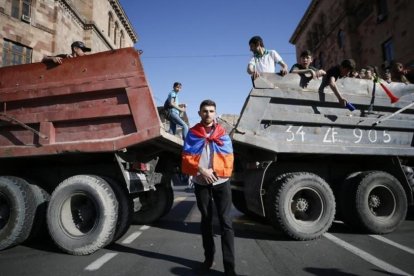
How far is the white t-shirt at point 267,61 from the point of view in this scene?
461 centimetres

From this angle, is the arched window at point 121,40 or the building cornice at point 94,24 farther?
the arched window at point 121,40

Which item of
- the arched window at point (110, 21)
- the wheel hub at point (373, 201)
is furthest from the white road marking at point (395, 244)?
the arched window at point (110, 21)

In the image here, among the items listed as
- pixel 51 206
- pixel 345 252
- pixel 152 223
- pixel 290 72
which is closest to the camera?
pixel 345 252

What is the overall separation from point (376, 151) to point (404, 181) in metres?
0.74

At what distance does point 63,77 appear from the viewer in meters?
3.95

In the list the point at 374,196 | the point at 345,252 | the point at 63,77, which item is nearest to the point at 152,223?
the point at 63,77

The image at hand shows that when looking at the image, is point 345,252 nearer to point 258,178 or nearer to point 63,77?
point 258,178

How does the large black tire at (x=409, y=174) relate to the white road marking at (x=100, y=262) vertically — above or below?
above

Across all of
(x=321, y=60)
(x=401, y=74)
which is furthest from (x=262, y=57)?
(x=321, y=60)

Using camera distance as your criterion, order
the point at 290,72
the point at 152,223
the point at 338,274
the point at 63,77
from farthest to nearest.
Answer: the point at 152,223 < the point at 290,72 < the point at 63,77 < the point at 338,274

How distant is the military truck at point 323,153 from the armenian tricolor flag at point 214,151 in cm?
95

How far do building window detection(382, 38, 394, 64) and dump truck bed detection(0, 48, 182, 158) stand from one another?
16.5m

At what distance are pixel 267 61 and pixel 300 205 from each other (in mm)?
2354

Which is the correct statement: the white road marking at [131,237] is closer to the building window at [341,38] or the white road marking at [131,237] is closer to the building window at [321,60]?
the building window at [341,38]
